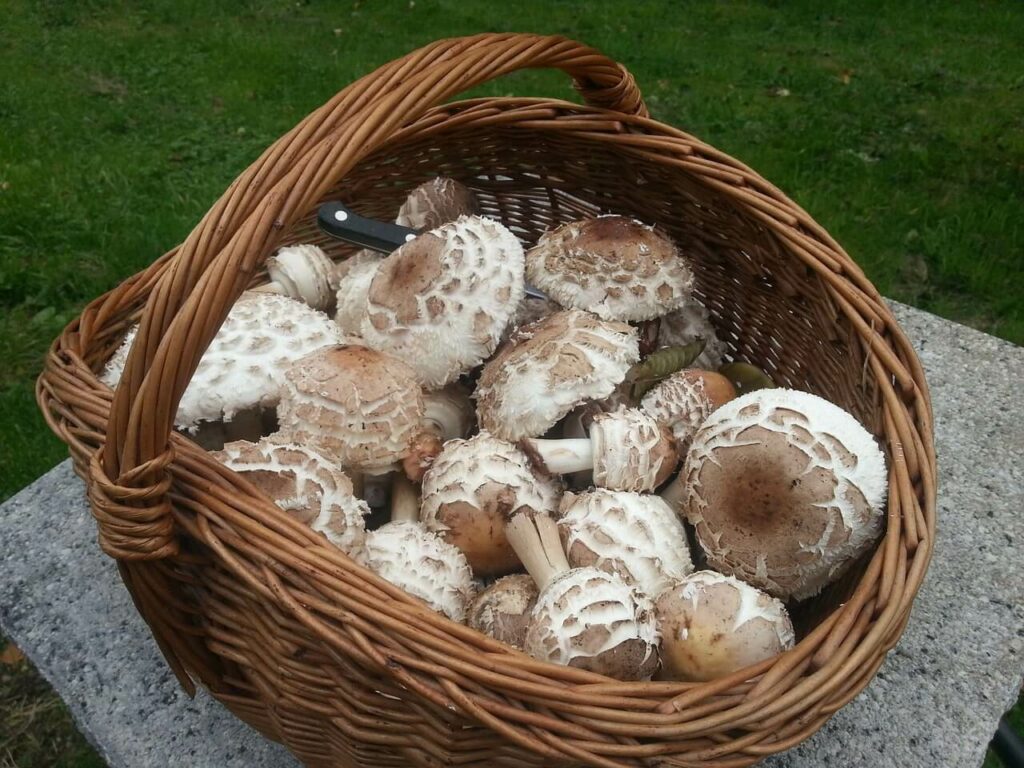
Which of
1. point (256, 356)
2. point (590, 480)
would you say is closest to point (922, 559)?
point (590, 480)

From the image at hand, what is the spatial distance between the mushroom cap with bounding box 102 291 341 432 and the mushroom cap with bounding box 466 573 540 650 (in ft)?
1.84

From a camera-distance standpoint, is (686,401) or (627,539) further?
(686,401)

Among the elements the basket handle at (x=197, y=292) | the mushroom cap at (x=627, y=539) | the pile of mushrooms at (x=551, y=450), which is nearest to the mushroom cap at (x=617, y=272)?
the pile of mushrooms at (x=551, y=450)

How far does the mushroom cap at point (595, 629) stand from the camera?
1.24 meters

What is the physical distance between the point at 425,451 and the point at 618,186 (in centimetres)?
89

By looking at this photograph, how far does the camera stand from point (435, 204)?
204cm

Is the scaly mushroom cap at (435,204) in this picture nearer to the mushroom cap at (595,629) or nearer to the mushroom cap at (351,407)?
the mushroom cap at (351,407)

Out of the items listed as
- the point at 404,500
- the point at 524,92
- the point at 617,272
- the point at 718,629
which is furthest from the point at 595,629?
the point at 524,92

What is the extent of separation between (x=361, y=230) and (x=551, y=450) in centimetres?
70

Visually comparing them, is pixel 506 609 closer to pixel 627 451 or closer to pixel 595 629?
pixel 595 629

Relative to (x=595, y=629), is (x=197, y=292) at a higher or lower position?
higher

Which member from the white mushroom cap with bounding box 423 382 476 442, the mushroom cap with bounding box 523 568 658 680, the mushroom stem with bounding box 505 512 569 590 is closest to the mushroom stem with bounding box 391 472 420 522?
the white mushroom cap with bounding box 423 382 476 442

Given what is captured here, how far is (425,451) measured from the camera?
1668 mm

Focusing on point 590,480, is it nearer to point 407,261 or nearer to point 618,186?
point 407,261
